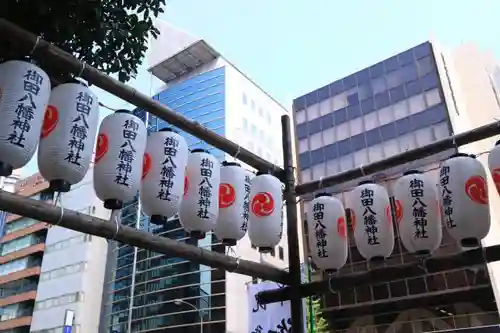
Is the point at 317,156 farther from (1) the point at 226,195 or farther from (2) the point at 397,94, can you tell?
(1) the point at 226,195

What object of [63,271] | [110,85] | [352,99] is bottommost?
[110,85]

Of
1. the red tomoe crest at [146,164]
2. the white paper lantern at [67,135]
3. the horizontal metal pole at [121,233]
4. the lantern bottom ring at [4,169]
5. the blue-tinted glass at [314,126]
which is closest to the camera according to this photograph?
the lantern bottom ring at [4,169]

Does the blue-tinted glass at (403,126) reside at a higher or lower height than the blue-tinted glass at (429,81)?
lower

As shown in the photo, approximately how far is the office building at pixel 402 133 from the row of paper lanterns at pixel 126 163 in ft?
47.8

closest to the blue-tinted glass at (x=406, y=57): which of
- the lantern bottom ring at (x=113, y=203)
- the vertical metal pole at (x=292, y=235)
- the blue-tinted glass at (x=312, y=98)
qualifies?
the blue-tinted glass at (x=312, y=98)

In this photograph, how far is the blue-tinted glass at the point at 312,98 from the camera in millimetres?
32169

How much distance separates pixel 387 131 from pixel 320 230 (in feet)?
75.3

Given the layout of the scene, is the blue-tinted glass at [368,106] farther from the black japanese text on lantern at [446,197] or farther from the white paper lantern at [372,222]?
the black japanese text on lantern at [446,197]

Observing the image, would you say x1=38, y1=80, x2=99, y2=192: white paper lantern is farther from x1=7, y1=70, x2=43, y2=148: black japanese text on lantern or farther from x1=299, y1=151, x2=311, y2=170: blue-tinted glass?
x1=299, y1=151, x2=311, y2=170: blue-tinted glass

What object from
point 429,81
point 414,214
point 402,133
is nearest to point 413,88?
point 429,81

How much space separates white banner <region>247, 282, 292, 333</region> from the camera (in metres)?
7.43

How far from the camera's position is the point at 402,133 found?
27.0 meters

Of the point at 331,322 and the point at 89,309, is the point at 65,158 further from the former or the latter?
the point at 89,309

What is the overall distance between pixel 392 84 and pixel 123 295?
28167mm
